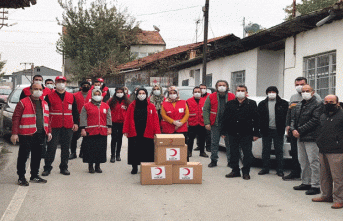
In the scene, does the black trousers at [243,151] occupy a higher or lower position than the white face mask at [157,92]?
lower

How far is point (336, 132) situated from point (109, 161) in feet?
20.0

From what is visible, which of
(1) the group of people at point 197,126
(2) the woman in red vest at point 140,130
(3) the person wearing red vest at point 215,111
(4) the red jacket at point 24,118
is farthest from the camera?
(3) the person wearing red vest at point 215,111

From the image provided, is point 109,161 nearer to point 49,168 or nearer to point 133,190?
point 49,168

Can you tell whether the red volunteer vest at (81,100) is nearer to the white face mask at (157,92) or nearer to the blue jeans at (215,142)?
the white face mask at (157,92)

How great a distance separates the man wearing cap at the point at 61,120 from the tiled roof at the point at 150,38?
43.2 metres

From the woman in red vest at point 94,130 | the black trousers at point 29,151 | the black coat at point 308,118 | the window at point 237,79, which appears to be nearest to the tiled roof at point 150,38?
the window at point 237,79

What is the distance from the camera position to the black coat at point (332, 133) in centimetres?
663

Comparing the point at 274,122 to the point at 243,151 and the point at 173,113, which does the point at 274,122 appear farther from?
the point at 173,113

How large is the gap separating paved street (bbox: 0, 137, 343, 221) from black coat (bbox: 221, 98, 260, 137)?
0.95 metres

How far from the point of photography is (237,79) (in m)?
22.5

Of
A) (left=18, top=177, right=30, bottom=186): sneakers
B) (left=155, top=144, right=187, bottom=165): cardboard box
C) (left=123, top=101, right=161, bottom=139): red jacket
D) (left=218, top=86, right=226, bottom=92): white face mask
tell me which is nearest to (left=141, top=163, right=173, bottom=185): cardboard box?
(left=155, top=144, right=187, bottom=165): cardboard box

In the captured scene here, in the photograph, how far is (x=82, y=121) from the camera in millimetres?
9461

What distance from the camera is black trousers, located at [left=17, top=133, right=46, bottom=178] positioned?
8023 millimetres

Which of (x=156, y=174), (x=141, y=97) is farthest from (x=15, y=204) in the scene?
(x=141, y=97)
